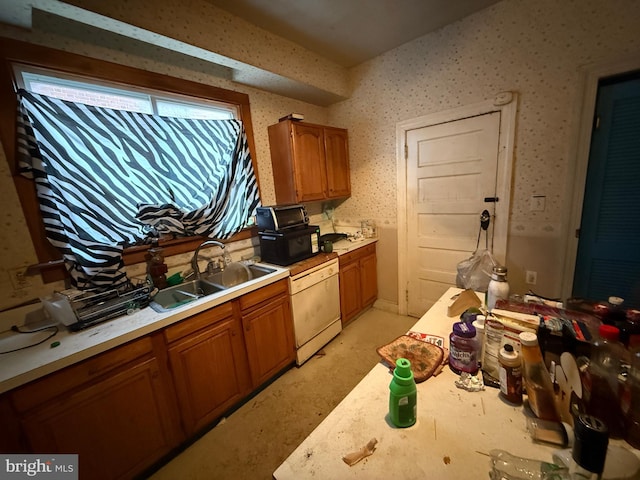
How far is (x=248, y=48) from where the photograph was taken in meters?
1.93

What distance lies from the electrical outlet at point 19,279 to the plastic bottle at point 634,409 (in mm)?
2587

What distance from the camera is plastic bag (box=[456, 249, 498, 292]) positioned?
2111mm

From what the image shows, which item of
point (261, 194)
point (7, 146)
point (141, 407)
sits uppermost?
point (7, 146)

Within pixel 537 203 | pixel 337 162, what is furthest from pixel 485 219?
pixel 337 162

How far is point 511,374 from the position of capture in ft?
2.50

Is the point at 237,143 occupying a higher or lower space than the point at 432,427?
higher

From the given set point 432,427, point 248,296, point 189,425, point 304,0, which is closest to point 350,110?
point 304,0

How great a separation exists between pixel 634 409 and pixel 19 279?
2.61 meters

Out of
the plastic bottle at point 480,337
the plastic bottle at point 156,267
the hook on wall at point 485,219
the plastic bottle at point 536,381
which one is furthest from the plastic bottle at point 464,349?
the plastic bottle at point 156,267

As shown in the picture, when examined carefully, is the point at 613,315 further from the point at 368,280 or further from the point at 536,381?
the point at 368,280

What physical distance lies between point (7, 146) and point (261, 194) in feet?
5.29

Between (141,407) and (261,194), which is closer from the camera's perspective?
(141,407)

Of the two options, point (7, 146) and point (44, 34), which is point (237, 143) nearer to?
point (44, 34)

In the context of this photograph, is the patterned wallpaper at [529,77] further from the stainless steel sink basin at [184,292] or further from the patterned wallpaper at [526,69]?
the stainless steel sink basin at [184,292]
